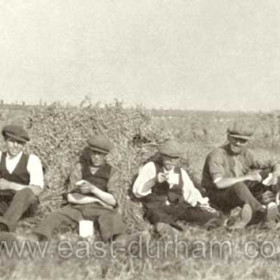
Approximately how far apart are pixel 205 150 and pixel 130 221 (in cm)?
394

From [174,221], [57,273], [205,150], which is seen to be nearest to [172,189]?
[174,221]

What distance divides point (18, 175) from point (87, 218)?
87 centimetres

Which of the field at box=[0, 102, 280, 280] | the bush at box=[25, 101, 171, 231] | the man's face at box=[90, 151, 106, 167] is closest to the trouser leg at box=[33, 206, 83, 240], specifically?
the field at box=[0, 102, 280, 280]

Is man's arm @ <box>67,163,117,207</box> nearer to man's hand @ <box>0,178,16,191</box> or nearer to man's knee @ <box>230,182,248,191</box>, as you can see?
man's hand @ <box>0,178,16,191</box>

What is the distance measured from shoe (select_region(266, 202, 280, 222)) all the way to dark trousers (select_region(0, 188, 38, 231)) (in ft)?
8.11

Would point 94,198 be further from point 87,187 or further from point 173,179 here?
point 173,179

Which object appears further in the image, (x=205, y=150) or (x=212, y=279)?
(x=205, y=150)

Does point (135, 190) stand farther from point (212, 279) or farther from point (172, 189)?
point (212, 279)

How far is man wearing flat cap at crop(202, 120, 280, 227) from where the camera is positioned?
305 inches

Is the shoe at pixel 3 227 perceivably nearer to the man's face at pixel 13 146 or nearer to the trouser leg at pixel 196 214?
the man's face at pixel 13 146

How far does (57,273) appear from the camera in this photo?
5754 millimetres

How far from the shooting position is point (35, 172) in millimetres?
7500

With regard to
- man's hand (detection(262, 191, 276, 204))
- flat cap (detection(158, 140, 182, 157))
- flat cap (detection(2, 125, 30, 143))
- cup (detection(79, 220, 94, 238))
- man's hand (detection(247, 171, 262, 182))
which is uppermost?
flat cap (detection(2, 125, 30, 143))

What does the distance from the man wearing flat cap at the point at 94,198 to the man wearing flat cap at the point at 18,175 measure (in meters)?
0.32
